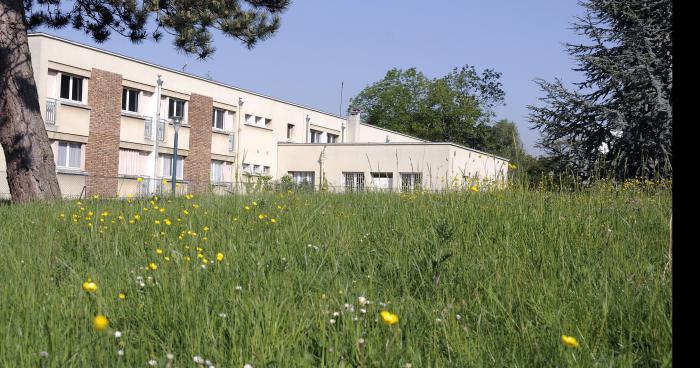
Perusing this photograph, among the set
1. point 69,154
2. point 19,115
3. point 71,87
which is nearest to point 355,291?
point 19,115

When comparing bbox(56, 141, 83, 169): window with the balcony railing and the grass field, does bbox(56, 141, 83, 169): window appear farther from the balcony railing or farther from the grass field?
the grass field

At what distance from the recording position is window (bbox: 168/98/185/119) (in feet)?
113

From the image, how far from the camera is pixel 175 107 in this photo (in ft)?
115

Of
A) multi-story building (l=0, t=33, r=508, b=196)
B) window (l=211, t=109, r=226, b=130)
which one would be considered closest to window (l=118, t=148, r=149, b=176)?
multi-story building (l=0, t=33, r=508, b=196)

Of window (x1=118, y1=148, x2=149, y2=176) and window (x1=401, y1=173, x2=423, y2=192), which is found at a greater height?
window (x1=118, y1=148, x2=149, y2=176)

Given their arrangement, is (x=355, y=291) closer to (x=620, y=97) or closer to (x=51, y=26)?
(x=51, y=26)

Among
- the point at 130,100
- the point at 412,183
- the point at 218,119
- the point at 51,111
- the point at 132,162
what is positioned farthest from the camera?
the point at 218,119

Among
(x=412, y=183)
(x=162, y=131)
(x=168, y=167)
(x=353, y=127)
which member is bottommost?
(x=412, y=183)

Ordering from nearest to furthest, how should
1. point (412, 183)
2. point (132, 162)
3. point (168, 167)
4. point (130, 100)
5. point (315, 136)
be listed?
point (412, 183) → point (132, 162) → point (130, 100) → point (168, 167) → point (315, 136)

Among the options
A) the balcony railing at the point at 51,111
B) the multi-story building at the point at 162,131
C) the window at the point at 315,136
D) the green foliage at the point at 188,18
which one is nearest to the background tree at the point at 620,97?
the multi-story building at the point at 162,131

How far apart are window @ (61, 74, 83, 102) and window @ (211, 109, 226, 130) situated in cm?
989

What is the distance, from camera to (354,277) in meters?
3.77

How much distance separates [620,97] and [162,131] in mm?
22059

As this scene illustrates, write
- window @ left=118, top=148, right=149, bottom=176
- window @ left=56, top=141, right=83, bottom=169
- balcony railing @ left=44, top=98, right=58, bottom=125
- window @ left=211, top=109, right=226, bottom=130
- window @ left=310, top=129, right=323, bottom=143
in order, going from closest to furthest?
balcony railing @ left=44, top=98, right=58, bottom=125 < window @ left=56, top=141, right=83, bottom=169 < window @ left=118, top=148, right=149, bottom=176 < window @ left=211, top=109, right=226, bottom=130 < window @ left=310, top=129, right=323, bottom=143
